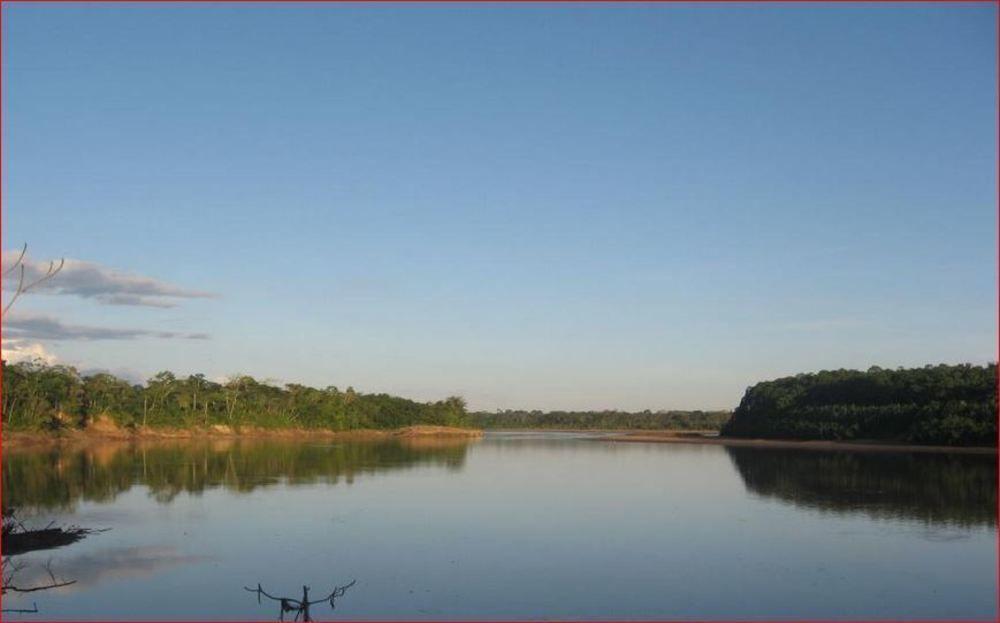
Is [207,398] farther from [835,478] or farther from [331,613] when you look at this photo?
[331,613]

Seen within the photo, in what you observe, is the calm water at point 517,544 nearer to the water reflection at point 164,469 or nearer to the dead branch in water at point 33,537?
the water reflection at point 164,469

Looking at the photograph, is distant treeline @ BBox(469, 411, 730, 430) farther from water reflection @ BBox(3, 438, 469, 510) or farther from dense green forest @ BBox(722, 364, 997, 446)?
water reflection @ BBox(3, 438, 469, 510)

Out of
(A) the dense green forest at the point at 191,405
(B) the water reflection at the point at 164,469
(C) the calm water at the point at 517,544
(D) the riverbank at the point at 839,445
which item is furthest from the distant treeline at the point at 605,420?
(C) the calm water at the point at 517,544

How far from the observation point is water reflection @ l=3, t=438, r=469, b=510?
101ft

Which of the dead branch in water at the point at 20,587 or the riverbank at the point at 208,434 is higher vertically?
the dead branch in water at the point at 20,587

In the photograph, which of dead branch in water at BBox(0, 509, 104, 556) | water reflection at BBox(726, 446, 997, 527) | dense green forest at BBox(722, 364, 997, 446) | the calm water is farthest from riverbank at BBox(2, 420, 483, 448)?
water reflection at BBox(726, 446, 997, 527)

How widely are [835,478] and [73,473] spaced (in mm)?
32618

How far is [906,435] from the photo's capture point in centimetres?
6819

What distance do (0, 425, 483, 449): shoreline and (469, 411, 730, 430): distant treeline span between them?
120ft

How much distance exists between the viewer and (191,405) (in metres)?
85.3

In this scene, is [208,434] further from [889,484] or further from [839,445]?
[889,484]

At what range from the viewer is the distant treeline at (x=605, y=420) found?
15225 centimetres

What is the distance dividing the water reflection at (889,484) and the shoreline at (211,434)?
36.2 m

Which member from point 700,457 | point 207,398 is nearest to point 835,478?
point 700,457
